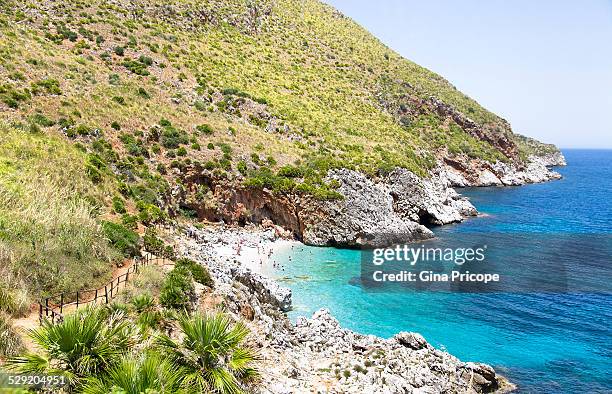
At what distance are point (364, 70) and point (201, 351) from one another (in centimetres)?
8505

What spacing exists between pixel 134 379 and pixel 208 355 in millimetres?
3181

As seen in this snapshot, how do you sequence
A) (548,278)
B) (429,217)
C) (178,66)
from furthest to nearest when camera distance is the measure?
(178,66) < (429,217) < (548,278)

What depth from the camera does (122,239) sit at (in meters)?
22.0

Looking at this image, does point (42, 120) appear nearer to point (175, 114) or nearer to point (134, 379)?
point (175, 114)

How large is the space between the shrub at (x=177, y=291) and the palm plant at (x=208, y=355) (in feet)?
12.1

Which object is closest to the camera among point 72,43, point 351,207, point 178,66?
point 351,207

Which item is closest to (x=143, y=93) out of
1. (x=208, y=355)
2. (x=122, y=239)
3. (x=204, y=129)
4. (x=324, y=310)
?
(x=204, y=129)

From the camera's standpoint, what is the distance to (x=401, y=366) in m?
19.3

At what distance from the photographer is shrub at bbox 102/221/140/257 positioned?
21.4 m

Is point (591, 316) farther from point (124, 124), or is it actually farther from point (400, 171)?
point (124, 124)

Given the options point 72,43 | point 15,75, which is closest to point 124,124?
point 15,75

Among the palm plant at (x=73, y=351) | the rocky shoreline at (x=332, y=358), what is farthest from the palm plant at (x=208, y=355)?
the rocky shoreline at (x=332, y=358)

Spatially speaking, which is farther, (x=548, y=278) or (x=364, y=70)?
(x=364, y=70)

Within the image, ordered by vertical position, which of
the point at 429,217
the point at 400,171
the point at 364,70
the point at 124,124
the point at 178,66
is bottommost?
the point at 429,217
